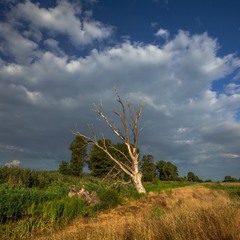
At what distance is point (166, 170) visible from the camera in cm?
9275

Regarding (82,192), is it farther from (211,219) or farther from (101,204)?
(211,219)

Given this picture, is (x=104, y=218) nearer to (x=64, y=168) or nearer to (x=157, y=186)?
(x=157, y=186)

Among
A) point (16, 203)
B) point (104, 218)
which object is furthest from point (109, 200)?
point (16, 203)

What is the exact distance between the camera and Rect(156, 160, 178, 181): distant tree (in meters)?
92.1

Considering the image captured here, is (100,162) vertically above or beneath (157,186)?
above

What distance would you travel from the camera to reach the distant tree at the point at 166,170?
302ft

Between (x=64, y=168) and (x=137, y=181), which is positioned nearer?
(x=137, y=181)

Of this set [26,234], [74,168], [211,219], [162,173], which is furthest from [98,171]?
[211,219]

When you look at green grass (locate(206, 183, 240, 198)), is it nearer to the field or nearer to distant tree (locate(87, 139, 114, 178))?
the field

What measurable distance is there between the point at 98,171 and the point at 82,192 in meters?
41.3

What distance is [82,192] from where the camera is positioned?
646 inches

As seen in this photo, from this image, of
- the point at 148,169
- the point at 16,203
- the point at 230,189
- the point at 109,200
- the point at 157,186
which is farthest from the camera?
the point at 148,169

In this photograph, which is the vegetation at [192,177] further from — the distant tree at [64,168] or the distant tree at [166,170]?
the distant tree at [64,168]

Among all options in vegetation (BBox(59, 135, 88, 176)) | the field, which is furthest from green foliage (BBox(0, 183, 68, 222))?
vegetation (BBox(59, 135, 88, 176))
